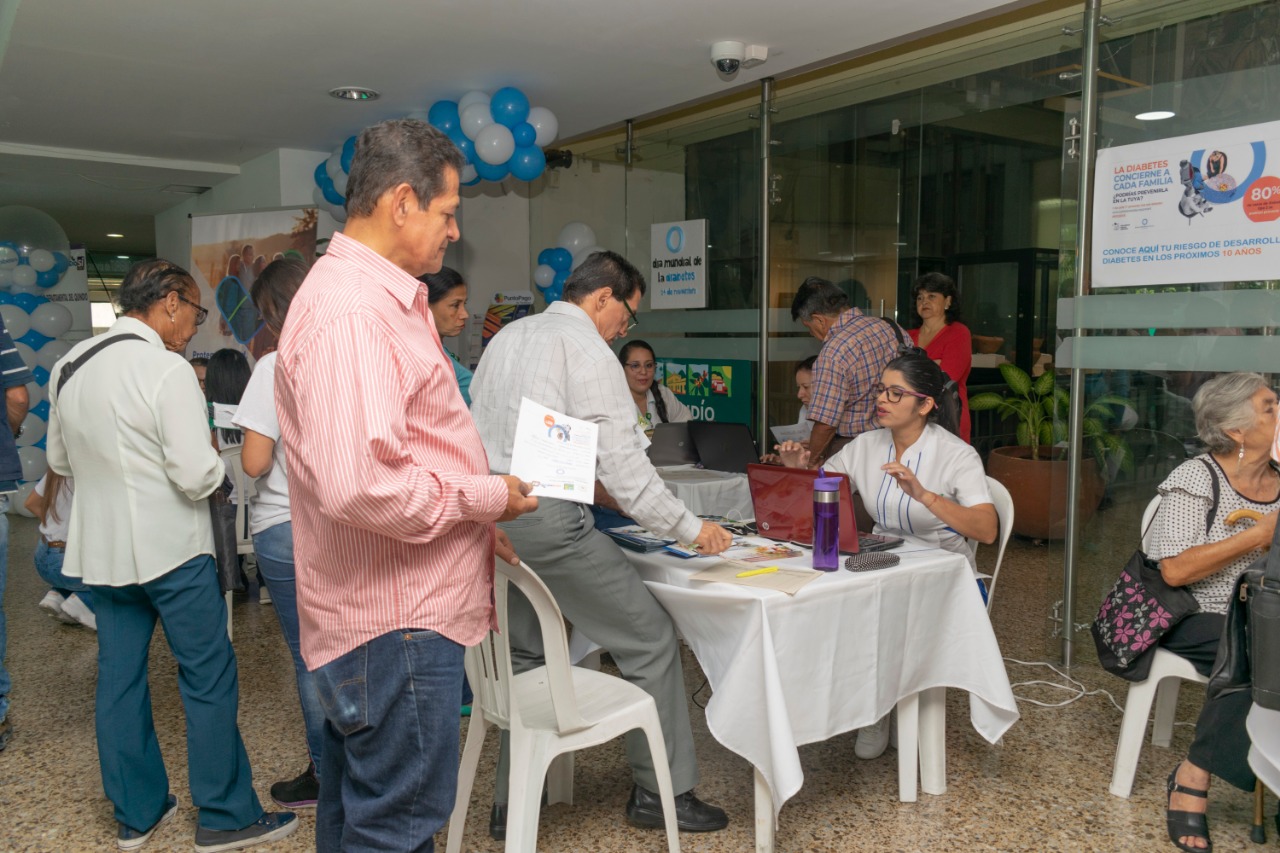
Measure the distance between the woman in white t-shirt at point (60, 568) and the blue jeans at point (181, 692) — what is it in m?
1.87

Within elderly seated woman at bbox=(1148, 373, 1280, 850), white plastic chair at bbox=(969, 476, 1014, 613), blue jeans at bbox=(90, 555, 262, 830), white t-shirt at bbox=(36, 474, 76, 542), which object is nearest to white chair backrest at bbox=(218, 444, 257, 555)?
white t-shirt at bbox=(36, 474, 76, 542)

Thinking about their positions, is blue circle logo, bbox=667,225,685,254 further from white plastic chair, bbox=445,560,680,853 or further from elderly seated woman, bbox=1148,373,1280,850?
white plastic chair, bbox=445,560,680,853

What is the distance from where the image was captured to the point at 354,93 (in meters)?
5.69

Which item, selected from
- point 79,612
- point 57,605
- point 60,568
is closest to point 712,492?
point 60,568

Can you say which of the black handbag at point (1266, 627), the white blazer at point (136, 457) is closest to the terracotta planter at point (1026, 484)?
the black handbag at point (1266, 627)

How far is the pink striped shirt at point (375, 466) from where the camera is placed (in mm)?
1398

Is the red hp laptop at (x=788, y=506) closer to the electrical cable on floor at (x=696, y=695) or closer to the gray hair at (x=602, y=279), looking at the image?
the gray hair at (x=602, y=279)

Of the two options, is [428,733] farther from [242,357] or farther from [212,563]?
[242,357]

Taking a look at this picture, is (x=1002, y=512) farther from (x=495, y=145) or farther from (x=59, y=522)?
(x=59, y=522)

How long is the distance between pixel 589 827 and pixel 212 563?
123 cm

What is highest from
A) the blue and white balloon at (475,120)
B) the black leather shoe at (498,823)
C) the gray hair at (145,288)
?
the blue and white balloon at (475,120)

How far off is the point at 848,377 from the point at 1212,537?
1727 mm

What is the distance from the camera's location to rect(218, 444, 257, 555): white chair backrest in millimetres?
4297

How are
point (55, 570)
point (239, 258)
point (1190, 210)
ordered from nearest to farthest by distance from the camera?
point (1190, 210) < point (55, 570) < point (239, 258)
